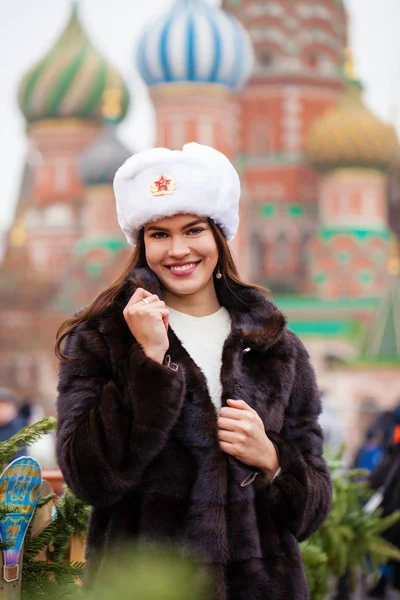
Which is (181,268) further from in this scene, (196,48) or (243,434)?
(196,48)

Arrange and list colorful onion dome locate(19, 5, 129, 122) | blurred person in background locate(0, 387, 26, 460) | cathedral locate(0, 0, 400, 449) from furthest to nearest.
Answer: colorful onion dome locate(19, 5, 129, 122) < cathedral locate(0, 0, 400, 449) < blurred person in background locate(0, 387, 26, 460)

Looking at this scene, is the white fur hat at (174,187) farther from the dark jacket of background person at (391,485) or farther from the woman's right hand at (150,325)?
the dark jacket of background person at (391,485)

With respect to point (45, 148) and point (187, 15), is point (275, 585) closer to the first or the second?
point (187, 15)

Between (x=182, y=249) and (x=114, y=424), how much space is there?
33 cm

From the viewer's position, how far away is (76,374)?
1.99 metres

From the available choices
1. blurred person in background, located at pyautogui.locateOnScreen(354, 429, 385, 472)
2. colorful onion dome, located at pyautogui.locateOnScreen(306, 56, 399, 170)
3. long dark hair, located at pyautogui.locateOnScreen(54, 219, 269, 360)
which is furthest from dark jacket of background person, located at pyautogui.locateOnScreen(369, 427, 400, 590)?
colorful onion dome, located at pyautogui.locateOnScreen(306, 56, 399, 170)

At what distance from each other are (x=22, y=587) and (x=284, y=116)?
92.0 ft

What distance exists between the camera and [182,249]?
2062 mm

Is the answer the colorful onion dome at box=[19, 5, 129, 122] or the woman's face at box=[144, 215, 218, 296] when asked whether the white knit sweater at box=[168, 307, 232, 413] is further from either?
the colorful onion dome at box=[19, 5, 129, 122]

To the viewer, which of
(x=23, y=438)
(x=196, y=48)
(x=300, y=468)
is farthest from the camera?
(x=196, y=48)

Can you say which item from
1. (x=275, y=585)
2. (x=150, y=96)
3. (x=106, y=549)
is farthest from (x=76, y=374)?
(x=150, y=96)

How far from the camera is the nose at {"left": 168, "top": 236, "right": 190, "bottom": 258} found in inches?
81.0

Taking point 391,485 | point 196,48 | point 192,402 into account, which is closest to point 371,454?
point 391,485

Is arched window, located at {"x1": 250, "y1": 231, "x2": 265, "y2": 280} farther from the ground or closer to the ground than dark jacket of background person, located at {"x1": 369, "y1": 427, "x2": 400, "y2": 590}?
farther from the ground
